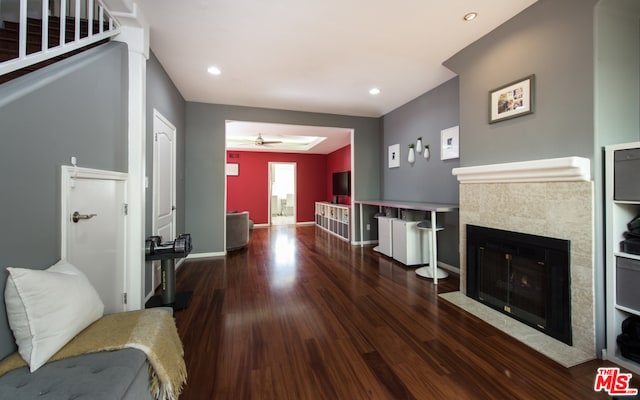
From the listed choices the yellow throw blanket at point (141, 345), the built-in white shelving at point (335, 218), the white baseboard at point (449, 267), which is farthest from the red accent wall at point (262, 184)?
the yellow throw blanket at point (141, 345)

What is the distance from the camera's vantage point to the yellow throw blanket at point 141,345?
1.08 m

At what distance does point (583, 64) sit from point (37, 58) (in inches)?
132

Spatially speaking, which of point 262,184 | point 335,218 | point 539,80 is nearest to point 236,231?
point 335,218

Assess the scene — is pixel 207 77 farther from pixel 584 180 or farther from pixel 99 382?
pixel 584 180

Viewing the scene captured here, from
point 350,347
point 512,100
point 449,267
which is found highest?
point 512,100

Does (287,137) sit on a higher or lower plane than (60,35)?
higher

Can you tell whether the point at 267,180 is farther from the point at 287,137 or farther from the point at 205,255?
the point at 205,255

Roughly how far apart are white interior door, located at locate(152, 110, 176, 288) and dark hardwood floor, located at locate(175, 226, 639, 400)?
0.72 metres

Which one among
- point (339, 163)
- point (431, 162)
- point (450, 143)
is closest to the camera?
point (450, 143)

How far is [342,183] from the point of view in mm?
6602

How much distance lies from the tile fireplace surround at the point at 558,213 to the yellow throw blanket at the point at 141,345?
2.33 m

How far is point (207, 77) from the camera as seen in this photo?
3.40 metres

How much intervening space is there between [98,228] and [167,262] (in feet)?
2.83

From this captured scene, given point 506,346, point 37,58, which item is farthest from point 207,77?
point 506,346
